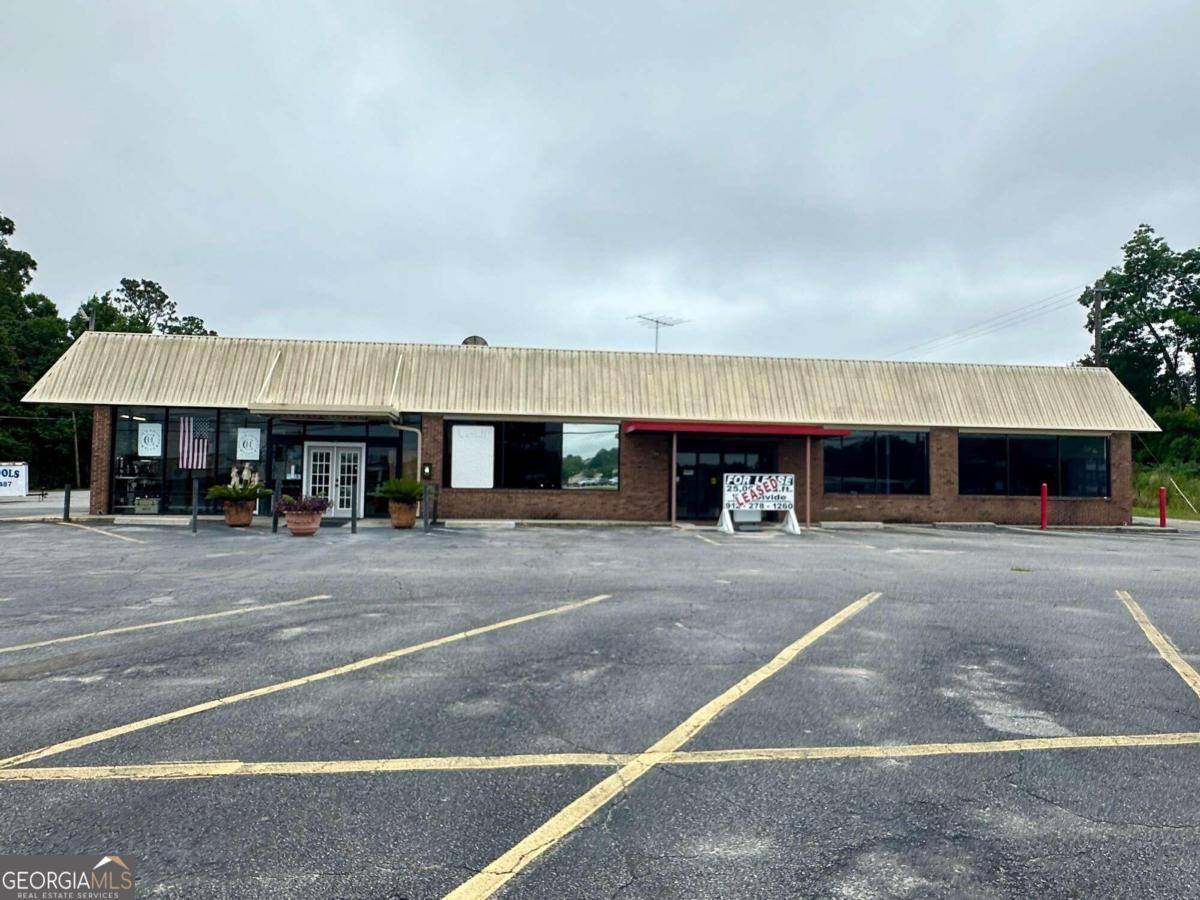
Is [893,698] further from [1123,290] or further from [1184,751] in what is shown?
[1123,290]

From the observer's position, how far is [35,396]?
19578mm

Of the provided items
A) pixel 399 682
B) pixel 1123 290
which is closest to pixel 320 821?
pixel 399 682

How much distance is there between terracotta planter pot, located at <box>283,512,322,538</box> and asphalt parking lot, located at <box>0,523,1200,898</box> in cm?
705

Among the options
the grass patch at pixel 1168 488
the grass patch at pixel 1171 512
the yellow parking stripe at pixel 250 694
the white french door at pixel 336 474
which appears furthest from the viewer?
the grass patch at pixel 1168 488

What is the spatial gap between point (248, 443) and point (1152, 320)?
181 feet

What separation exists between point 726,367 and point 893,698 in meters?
19.4

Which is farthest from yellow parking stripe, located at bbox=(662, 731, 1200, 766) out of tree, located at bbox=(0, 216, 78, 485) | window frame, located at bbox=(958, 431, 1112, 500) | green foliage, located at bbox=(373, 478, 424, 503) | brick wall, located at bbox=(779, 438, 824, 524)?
tree, located at bbox=(0, 216, 78, 485)

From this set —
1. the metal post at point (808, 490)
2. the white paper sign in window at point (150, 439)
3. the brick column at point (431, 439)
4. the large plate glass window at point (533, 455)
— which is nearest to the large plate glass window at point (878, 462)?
the metal post at point (808, 490)

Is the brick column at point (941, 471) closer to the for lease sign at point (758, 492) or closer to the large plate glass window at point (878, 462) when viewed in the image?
the large plate glass window at point (878, 462)

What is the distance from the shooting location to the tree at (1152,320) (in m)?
46.5

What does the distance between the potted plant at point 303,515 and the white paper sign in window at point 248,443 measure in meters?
5.09

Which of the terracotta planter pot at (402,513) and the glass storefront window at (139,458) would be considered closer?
the terracotta planter pot at (402,513)

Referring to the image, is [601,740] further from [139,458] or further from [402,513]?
[139,458]

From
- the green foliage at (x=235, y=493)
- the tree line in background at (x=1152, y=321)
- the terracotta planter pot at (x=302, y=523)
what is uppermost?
the tree line in background at (x=1152, y=321)
